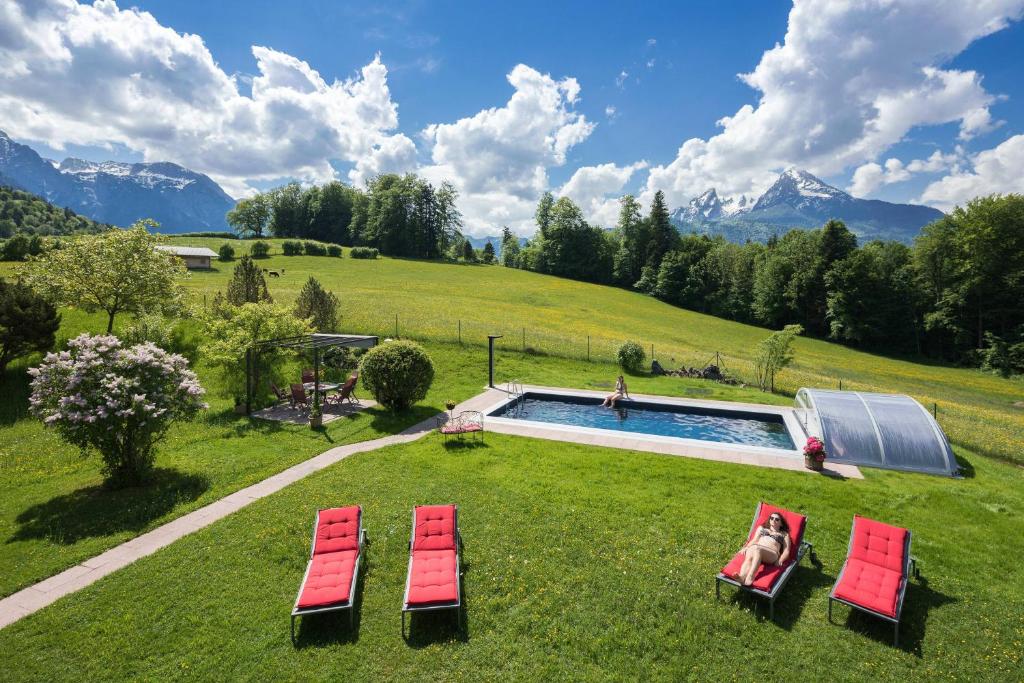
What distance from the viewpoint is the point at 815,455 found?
38.1 feet

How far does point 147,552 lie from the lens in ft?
25.5

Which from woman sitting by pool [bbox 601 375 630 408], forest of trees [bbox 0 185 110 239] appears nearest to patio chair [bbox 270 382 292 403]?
woman sitting by pool [bbox 601 375 630 408]

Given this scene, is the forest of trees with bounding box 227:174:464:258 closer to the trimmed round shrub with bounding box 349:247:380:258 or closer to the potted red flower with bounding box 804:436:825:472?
the trimmed round shrub with bounding box 349:247:380:258

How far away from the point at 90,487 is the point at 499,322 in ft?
82.2

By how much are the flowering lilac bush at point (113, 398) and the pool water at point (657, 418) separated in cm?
987

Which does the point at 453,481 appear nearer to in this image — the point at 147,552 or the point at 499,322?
the point at 147,552

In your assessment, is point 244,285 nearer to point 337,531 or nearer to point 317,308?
point 317,308

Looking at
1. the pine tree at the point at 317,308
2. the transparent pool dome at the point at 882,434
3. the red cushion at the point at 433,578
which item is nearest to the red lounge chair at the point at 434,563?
the red cushion at the point at 433,578

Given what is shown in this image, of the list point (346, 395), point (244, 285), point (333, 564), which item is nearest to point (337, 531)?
point (333, 564)

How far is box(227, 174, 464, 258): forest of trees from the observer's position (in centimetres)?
7712

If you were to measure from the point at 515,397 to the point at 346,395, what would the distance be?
661 cm

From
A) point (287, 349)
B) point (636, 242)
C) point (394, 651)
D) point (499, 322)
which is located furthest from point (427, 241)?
point (394, 651)

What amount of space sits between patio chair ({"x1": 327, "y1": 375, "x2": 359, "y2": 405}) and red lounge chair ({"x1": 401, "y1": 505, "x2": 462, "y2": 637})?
31.3 feet

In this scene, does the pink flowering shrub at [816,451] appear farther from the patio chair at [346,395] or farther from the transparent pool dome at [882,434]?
the patio chair at [346,395]
